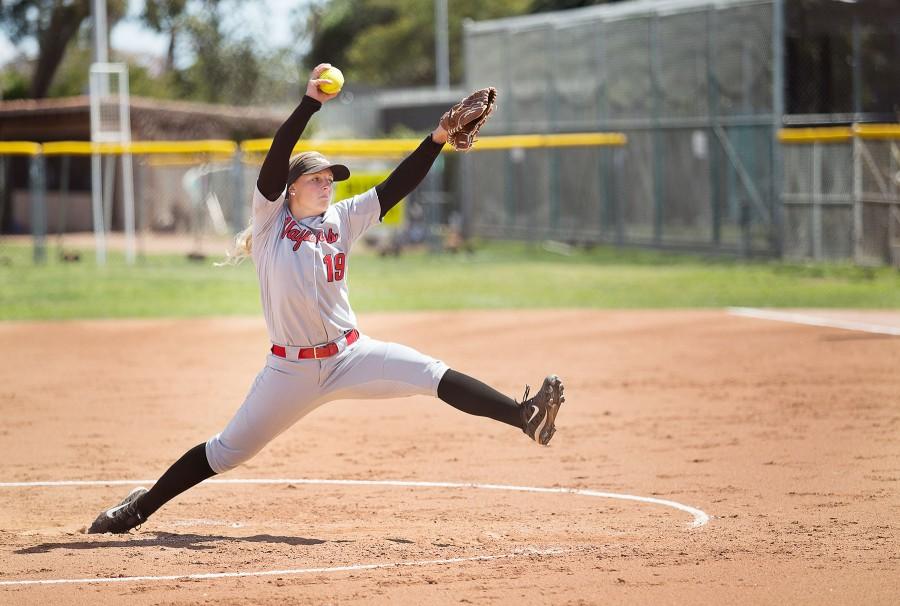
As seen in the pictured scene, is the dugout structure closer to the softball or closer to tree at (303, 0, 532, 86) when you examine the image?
the softball

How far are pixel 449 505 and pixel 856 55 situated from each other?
18.6 metres

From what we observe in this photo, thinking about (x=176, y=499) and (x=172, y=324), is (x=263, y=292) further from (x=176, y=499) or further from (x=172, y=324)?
(x=172, y=324)

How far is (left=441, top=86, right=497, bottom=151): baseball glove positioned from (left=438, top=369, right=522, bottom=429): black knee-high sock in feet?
4.13

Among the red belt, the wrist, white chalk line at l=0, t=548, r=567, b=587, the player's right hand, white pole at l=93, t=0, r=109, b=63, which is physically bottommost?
white chalk line at l=0, t=548, r=567, b=587

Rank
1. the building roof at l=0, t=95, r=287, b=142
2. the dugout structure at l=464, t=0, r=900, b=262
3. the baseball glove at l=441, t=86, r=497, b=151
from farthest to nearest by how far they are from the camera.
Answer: the building roof at l=0, t=95, r=287, b=142 < the dugout structure at l=464, t=0, r=900, b=262 < the baseball glove at l=441, t=86, r=497, b=151

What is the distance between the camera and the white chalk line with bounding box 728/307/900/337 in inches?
566

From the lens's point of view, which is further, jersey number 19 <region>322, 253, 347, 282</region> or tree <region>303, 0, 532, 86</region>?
tree <region>303, 0, 532, 86</region>

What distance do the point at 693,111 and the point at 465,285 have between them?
786cm

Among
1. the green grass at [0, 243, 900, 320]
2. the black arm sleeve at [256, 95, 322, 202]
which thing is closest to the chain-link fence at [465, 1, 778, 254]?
the green grass at [0, 243, 900, 320]

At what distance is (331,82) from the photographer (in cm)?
602

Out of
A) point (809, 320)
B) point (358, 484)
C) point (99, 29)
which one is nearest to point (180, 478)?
point (358, 484)

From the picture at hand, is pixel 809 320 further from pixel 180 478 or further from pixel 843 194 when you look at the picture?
pixel 180 478

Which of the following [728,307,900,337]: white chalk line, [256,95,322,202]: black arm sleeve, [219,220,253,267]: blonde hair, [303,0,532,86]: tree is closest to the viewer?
[256,95,322,202]: black arm sleeve

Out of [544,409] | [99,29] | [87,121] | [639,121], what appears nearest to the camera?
[544,409]
